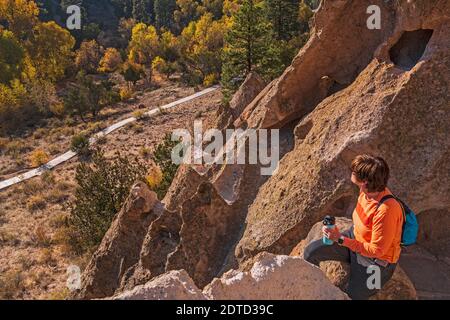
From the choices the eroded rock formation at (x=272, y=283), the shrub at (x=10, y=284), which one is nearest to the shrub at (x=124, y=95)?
the shrub at (x=10, y=284)

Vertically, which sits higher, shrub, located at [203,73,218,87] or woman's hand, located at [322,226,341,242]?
woman's hand, located at [322,226,341,242]

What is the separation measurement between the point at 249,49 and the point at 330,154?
66.1 ft

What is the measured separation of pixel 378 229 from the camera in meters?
4.50

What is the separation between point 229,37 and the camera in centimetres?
2678

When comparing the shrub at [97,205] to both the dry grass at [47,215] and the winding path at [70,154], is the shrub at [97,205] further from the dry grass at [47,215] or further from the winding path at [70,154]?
the winding path at [70,154]

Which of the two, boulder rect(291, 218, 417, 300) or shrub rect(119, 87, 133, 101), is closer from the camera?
boulder rect(291, 218, 417, 300)

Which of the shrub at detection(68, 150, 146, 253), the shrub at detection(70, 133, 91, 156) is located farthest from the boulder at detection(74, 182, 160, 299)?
the shrub at detection(70, 133, 91, 156)

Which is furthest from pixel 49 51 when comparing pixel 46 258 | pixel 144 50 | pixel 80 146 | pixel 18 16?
pixel 46 258

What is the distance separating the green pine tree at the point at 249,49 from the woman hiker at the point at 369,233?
21.8m

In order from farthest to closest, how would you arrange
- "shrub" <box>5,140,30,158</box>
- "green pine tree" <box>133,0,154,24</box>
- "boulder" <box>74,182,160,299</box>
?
1. "green pine tree" <box>133,0,154,24</box>
2. "shrub" <box>5,140,30,158</box>
3. "boulder" <box>74,182,160,299</box>

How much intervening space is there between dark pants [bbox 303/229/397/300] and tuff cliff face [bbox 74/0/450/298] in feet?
2.22

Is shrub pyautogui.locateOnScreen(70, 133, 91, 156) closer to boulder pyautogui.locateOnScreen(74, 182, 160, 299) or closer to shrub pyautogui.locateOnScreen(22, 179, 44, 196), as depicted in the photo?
shrub pyautogui.locateOnScreen(22, 179, 44, 196)

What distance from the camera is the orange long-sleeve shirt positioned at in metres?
4.44

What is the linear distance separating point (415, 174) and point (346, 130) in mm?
1357
